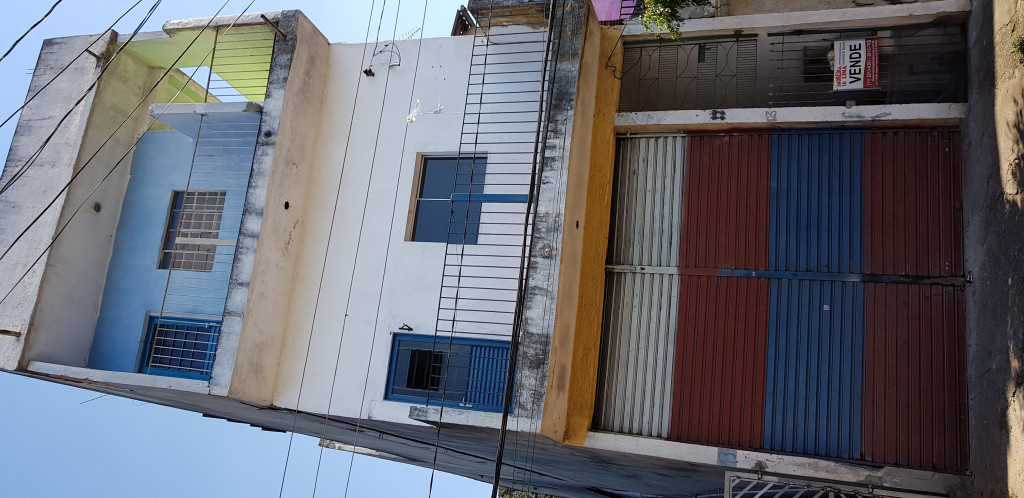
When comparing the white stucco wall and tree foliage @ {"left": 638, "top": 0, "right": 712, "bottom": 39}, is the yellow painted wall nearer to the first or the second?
tree foliage @ {"left": 638, "top": 0, "right": 712, "bottom": 39}

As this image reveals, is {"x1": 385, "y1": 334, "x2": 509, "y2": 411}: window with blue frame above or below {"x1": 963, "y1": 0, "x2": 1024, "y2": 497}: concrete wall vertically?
below

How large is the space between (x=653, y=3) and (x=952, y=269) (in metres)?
5.27

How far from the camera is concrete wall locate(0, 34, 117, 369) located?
11.5 m

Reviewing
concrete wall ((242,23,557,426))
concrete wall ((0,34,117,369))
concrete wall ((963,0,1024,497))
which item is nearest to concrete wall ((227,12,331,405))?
concrete wall ((242,23,557,426))

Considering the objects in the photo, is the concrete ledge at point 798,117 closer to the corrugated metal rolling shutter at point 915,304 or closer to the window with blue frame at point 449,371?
the corrugated metal rolling shutter at point 915,304

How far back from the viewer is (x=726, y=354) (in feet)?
32.6

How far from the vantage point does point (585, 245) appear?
10.4 meters

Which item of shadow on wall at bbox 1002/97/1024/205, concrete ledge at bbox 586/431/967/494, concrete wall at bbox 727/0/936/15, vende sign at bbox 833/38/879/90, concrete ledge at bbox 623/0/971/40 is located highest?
concrete wall at bbox 727/0/936/15

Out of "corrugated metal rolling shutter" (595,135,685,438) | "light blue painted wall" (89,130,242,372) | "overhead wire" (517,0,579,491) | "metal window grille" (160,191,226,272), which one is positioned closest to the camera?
"overhead wire" (517,0,579,491)

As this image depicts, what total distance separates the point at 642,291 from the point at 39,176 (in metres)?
10.2

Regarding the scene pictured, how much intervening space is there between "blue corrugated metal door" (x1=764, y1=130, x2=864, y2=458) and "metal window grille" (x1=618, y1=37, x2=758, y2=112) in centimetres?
176

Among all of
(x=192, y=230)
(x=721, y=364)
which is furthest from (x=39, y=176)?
A: (x=721, y=364)

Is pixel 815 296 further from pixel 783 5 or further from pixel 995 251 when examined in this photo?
pixel 783 5

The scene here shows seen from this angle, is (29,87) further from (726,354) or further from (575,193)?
(726,354)
